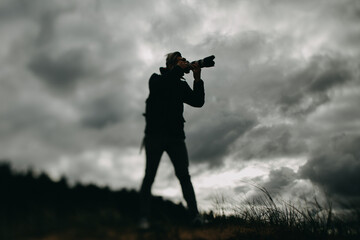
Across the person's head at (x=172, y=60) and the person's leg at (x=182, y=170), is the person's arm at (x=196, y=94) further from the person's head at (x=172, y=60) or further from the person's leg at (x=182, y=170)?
the person's leg at (x=182, y=170)

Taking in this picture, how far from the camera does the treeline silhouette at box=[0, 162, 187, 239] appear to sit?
2.59 metres

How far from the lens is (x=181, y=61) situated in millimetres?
3982

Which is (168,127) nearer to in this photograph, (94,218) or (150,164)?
(150,164)

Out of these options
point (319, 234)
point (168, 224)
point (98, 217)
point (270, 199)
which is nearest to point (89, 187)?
point (98, 217)

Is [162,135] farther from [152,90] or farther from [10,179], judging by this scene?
[10,179]

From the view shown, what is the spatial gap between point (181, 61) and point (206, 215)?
2757mm

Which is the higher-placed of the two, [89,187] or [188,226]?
[89,187]

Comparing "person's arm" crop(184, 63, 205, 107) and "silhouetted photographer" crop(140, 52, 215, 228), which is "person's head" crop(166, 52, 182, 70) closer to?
"silhouetted photographer" crop(140, 52, 215, 228)

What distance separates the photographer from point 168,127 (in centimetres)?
343

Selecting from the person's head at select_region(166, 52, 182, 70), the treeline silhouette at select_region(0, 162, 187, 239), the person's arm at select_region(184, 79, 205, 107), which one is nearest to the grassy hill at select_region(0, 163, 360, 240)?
the treeline silhouette at select_region(0, 162, 187, 239)

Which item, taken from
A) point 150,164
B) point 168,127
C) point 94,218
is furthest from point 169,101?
point 94,218

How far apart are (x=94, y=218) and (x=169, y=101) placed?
1701 mm

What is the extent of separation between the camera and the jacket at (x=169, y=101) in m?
3.42

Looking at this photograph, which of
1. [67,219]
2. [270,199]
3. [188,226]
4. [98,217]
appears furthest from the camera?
[270,199]
